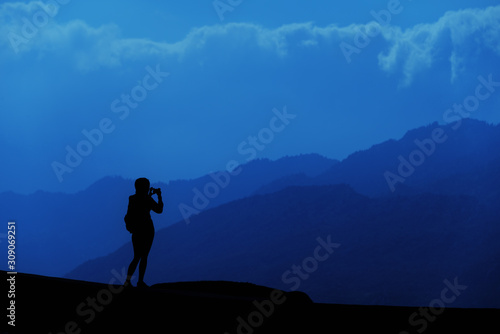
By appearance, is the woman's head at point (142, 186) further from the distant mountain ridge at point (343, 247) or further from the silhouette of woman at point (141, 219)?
the distant mountain ridge at point (343, 247)

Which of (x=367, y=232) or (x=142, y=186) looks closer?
(x=142, y=186)

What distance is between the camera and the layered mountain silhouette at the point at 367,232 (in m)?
39.5

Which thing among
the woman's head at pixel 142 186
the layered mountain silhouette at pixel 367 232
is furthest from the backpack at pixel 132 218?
the layered mountain silhouette at pixel 367 232

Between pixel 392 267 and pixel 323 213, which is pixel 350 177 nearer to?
pixel 323 213

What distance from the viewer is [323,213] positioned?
4984 centimetres

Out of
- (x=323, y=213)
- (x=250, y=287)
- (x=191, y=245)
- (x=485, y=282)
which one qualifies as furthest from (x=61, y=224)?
(x=250, y=287)

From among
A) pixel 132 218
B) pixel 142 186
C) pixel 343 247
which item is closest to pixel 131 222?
pixel 132 218

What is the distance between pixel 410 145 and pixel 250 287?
2425 inches

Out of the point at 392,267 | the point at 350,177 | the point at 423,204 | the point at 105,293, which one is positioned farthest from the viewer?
the point at 350,177

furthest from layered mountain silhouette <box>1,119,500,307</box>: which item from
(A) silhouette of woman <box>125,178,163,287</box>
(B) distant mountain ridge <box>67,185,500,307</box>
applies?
(A) silhouette of woman <box>125,178,163,287</box>

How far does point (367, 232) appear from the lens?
4609 centimetres

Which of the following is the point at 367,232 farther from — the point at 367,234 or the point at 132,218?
the point at 132,218

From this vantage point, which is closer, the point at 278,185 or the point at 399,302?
the point at 399,302

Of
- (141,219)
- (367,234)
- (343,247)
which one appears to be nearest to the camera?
(141,219)
